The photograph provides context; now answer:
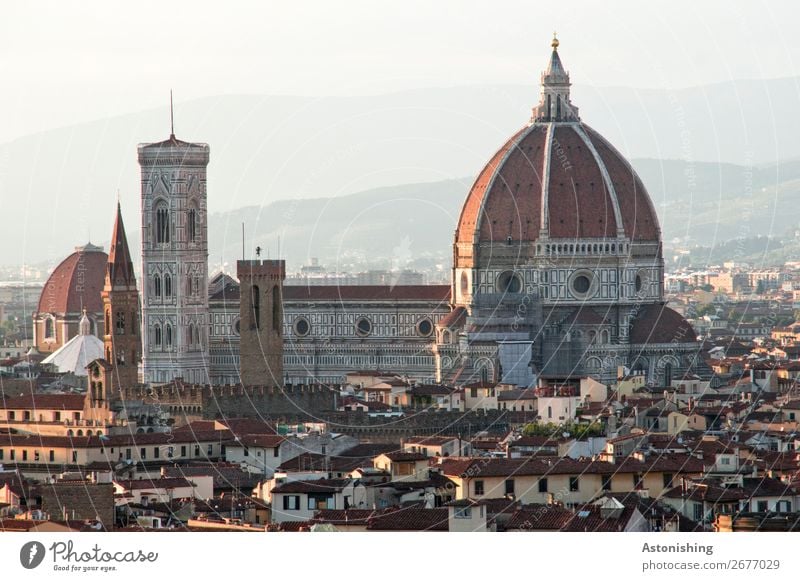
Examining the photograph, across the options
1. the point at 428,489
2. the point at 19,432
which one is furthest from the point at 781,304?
the point at 428,489

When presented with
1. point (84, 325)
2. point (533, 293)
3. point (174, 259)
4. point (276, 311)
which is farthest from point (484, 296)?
point (84, 325)

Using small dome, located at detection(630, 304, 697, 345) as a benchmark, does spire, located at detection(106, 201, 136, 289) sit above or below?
above

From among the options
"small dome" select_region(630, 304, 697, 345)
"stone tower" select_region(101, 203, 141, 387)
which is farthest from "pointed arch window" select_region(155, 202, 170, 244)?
"small dome" select_region(630, 304, 697, 345)

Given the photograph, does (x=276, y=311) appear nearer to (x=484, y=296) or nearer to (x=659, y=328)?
(x=484, y=296)

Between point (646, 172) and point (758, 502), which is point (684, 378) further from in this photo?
point (758, 502)

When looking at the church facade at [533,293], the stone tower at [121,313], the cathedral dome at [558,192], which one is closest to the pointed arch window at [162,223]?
the church facade at [533,293]

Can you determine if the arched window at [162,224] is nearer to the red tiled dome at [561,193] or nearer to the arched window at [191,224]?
the arched window at [191,224]

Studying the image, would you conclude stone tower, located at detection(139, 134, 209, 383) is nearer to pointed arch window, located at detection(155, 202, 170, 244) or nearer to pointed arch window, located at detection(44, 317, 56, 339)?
pointed arch window, located at detection(155, 202, 170, 244)
